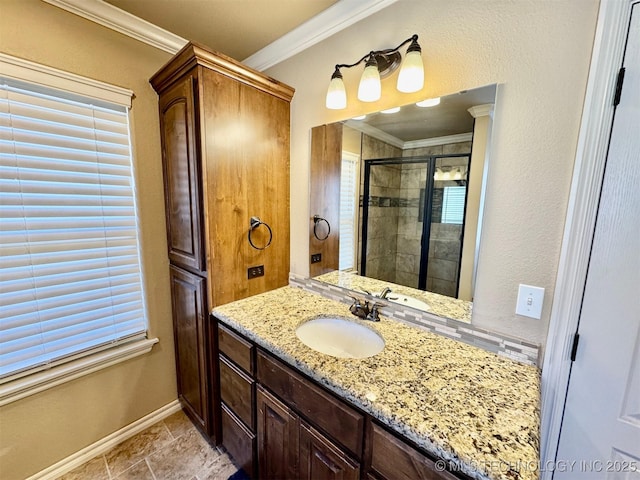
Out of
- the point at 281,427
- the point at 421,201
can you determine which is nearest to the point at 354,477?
the point at 281,427

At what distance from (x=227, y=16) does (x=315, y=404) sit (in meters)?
1.88

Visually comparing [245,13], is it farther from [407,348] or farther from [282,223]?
[407,348]

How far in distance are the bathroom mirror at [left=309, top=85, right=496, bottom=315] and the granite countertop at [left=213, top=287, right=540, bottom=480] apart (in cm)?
30

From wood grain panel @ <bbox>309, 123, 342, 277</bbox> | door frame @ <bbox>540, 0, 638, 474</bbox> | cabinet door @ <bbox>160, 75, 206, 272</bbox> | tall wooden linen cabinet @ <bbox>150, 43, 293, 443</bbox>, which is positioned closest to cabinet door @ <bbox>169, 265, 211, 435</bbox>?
tall wooden linen cabinet @ <bbox>150, 43, 293, 443</bbox>

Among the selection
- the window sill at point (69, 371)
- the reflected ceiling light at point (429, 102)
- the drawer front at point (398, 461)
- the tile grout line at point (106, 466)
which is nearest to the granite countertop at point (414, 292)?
the drawer front at point (398, 461)

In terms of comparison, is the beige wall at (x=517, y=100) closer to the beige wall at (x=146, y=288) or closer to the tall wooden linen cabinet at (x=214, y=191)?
the tall wooden linen cabinet at (x=214, y=191)

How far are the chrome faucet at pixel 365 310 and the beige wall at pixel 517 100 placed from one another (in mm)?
432

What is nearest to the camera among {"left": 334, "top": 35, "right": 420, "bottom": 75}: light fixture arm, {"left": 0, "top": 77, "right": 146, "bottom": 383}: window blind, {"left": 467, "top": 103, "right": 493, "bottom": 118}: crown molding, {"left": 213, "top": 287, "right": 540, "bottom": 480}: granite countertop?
{"left": 213, "top": 287, "right": 540, "bottom": 480}: granite countertop

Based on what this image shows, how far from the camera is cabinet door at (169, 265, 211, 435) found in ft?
4.86

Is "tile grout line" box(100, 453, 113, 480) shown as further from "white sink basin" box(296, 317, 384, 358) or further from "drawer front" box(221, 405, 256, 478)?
"white sink basin" box(296, 317, 384, 358)

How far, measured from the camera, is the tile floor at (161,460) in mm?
1445

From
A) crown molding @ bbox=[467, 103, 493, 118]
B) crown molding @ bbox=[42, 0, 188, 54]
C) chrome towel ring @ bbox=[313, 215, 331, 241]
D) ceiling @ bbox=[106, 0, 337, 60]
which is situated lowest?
chrome towel ring @ bbox=[313, 215, 331, 241]

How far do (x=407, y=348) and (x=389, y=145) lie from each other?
0.98 meters

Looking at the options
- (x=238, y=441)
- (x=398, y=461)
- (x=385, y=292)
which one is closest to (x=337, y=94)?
(x=385, y=292)
